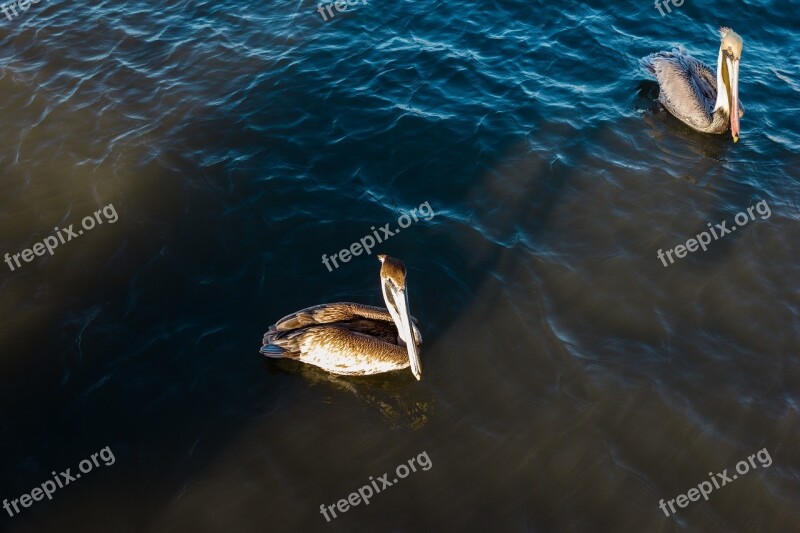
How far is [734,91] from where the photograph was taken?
12.1 m

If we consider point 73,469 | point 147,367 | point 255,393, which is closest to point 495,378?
point 255,393

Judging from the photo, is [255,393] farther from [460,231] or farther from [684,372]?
[684,372]

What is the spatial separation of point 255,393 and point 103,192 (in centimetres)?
514

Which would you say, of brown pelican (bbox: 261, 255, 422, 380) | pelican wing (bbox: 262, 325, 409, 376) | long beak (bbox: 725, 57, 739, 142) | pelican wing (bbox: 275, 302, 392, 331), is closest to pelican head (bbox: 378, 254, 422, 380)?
brown pelican (bbox: 261, 255, 422, 380)

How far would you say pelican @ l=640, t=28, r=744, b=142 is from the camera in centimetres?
1211

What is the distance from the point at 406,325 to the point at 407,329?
0.19 ft

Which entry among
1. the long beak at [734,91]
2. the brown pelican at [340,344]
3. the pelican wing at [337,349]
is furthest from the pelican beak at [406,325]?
the long beak at [734,91]

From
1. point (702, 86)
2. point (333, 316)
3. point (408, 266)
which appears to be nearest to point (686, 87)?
point (702, 86)

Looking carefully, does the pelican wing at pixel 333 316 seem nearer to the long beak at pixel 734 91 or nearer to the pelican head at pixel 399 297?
the pelican head at pixel 399 297

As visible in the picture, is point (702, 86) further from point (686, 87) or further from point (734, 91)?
point (734, 91)

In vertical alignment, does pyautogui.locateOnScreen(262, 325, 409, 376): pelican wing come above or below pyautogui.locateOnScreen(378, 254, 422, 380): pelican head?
below

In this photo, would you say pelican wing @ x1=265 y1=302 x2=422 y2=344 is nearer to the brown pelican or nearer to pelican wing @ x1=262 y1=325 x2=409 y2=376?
the brown pelican

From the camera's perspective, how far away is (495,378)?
8.88 meters

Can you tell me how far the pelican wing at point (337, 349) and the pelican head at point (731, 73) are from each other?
8155 mm
